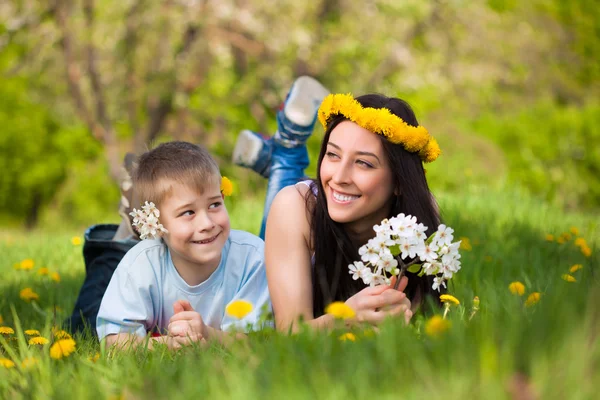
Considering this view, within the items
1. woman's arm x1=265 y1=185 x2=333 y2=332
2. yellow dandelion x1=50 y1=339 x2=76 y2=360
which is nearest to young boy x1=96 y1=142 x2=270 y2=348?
woman's arm x1=265 y1=185 x2=333 y2=332

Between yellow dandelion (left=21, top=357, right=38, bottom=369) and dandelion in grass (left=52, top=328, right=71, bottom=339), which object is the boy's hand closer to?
dandelion in grass (left=52, top=328, right=71, bottom=339)

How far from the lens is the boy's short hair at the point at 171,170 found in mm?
2582

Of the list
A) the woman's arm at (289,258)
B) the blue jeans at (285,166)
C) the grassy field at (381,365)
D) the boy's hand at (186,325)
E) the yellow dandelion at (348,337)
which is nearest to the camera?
the grassy field at (381,365)

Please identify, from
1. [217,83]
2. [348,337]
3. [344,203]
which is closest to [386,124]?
[344,203]

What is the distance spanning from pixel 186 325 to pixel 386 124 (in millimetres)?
980

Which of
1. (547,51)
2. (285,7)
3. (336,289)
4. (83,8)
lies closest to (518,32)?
(547,51)

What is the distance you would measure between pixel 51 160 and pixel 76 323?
24.1 ft

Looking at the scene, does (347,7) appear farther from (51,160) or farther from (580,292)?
(580,292)

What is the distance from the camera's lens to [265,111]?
870 centimetres

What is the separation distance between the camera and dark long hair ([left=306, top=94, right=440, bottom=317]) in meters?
2.50

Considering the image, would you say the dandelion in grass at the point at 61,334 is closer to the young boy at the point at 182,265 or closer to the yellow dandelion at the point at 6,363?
the young boy at the point at 182,265

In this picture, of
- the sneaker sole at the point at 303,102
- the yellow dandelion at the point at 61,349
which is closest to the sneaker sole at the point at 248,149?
the sneaker sole at the point at 303,102

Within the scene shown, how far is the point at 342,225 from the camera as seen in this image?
2.63 meters

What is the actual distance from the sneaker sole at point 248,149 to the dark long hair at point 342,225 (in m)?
1.16
